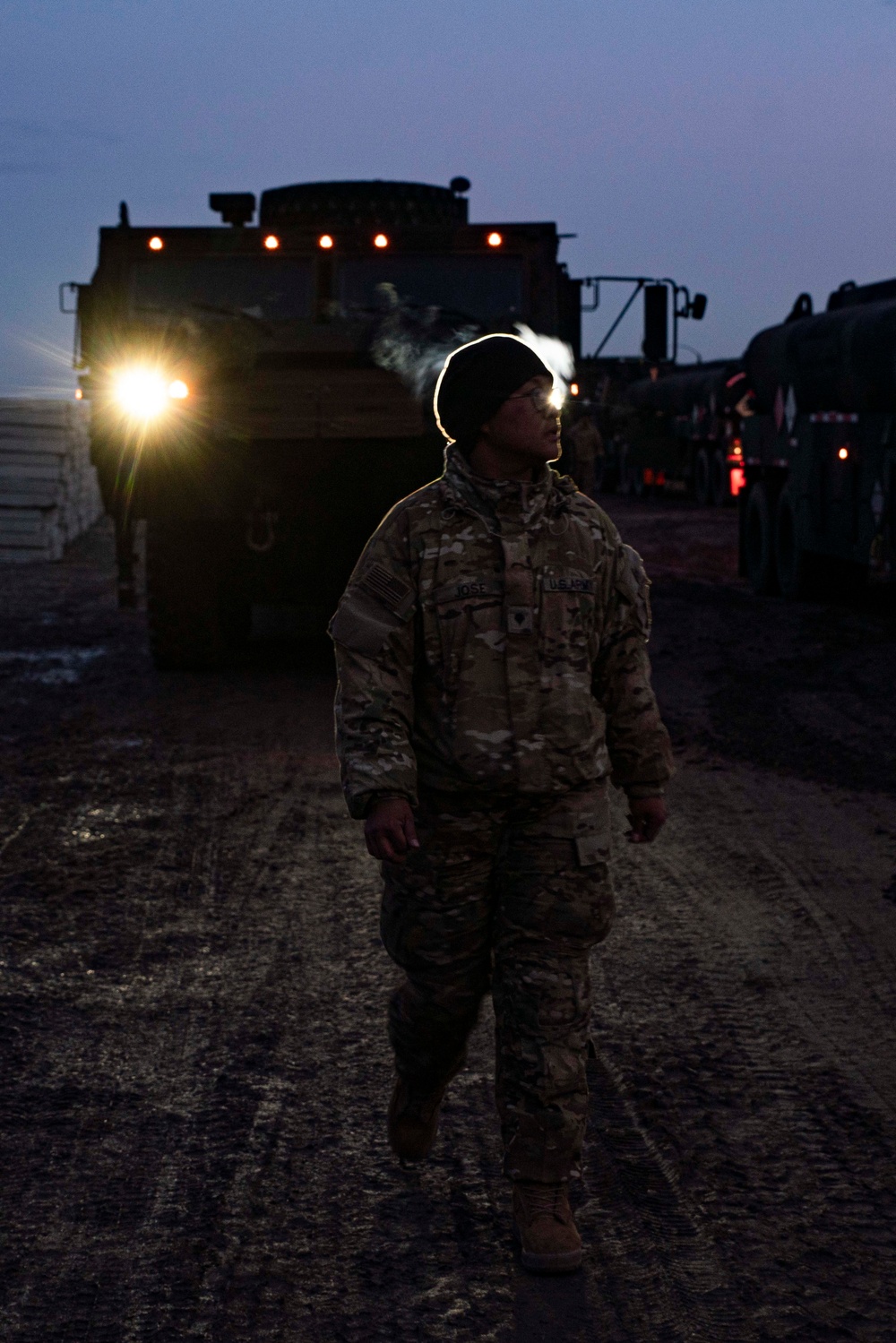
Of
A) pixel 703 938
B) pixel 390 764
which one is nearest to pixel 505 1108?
pixel 390 764

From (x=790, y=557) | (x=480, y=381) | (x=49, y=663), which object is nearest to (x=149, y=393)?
(x=49, y=663)

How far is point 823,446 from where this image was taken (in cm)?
1452

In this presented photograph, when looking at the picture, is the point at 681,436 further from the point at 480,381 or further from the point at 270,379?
the point at 480,381

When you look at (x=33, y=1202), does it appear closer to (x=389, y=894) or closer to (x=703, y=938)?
(x=389, y=894)

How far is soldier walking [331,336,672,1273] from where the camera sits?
323cm

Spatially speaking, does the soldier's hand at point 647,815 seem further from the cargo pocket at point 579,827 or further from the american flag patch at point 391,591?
the american flag patch at point 391,591

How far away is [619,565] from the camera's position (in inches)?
133

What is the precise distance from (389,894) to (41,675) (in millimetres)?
7984

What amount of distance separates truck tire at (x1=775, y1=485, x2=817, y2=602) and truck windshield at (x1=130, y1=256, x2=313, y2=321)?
5592 millimetres

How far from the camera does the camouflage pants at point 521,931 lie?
3232 millimetres

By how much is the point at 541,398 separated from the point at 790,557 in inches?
505

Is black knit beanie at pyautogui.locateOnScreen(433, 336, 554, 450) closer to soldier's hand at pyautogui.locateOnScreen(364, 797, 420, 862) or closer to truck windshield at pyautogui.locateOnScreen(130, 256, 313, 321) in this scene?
soldier's hand at pyautogui.locateOnScreen(364, 797, 420, 862)

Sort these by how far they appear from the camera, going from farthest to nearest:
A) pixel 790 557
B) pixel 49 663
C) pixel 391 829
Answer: pixel 790 557 → pixel 49 663 → pixel 391 829

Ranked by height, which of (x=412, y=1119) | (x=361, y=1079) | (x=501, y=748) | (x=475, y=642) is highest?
(x=475, y=642)
